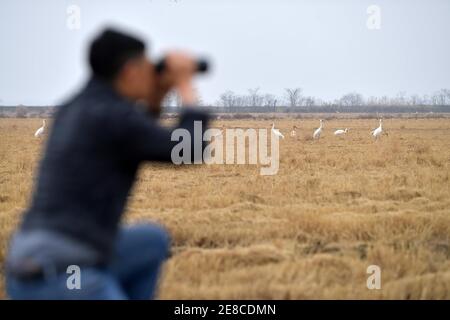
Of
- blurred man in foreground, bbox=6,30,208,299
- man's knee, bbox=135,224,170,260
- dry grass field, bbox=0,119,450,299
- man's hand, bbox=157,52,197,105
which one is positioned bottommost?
dry grass field, bbox=0,119,450,299

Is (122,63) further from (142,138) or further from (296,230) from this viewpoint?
(296,230)

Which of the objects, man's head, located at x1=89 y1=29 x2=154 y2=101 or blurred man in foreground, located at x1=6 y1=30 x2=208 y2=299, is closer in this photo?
blurred man in foreground, located at x1=6 y1=30 x2=208 y2=299

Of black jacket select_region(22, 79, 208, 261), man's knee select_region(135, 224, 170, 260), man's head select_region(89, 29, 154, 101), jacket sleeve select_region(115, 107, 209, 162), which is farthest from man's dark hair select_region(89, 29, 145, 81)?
man's knee select_region(135, 224, 170, 260)

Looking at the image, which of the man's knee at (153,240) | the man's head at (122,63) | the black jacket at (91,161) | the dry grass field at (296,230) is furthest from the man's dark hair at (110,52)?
the dry grass field at (296,230)

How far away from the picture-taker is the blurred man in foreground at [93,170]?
2.02 m

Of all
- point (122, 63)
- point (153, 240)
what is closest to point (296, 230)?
point (153, 240)

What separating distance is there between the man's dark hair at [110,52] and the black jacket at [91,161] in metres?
0.11

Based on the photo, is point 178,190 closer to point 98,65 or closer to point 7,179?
point 7,179

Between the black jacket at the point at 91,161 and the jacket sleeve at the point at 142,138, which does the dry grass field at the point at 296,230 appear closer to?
the black jacket at the point at 91,161

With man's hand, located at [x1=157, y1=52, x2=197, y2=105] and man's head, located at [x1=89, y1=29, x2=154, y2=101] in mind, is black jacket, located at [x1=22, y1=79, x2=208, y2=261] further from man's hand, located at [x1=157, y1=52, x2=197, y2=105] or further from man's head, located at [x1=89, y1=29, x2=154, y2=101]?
man's hand, located at [x1=157, y1=52, x2=197, y2=105]

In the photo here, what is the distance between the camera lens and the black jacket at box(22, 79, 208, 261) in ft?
6.62

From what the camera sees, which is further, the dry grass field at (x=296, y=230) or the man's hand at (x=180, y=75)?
the dry grass field at (x=296, y=230)

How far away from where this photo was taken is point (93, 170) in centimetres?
204

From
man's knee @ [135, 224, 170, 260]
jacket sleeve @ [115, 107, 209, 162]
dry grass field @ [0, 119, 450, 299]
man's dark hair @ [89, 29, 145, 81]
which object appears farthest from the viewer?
dry grass field @ [0, 119, 450, 299]
